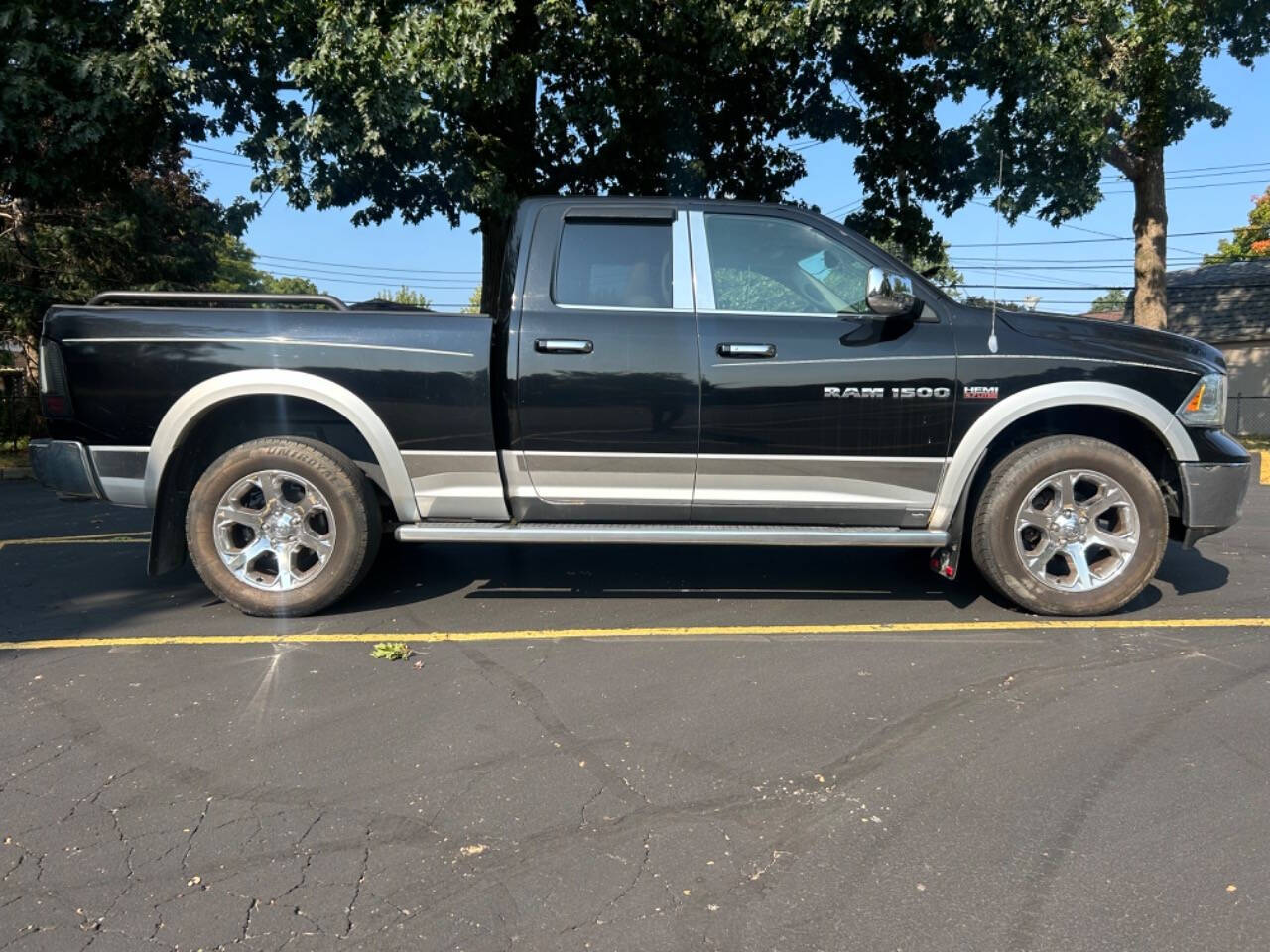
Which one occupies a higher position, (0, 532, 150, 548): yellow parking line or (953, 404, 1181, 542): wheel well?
(953, 404, 1181, 542): wheel well

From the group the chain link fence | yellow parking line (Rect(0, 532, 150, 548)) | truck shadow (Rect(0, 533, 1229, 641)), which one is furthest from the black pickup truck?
the chain link fence

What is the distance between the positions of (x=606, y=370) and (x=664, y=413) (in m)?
0.36

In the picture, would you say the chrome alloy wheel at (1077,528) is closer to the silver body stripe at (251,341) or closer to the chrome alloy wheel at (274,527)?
the silver body stripe at (251,341)

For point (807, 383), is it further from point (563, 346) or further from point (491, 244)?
point (491, 244)

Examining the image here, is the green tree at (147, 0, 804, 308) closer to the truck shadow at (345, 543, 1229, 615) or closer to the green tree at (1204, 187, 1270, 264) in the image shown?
the truck shadow at (345, 543, 1229, 615)

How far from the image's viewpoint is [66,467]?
4.56 m

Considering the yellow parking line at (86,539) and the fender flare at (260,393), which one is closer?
the fender flare at (260,393)

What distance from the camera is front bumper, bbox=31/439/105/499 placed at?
14.9 ft

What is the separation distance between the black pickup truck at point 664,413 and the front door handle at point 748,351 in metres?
0.02

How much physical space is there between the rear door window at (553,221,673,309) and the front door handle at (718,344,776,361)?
0.38 meters

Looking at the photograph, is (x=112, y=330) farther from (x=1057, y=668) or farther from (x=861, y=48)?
(x=861, y=48)

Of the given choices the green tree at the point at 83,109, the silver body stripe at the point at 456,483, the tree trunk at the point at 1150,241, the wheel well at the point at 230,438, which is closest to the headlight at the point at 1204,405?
the silver body stripe at the point at 456,483

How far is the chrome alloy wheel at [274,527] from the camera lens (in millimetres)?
4523

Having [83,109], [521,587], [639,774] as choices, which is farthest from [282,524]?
[83,109]
